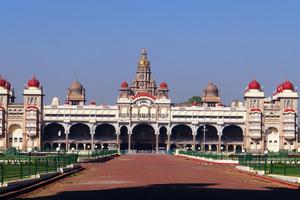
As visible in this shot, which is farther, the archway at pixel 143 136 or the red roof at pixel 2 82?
the archway at pixel 143 136

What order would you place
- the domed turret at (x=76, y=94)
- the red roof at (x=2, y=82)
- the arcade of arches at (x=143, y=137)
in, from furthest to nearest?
1. the domed turret at (x=76, y=94)
2. the red roof at (x=2, y=82)
3. the arcade of arches at (x=143, y=137)

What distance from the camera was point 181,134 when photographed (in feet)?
443

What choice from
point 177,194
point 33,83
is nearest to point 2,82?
point 33,83

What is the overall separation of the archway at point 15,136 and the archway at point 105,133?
13.7 m

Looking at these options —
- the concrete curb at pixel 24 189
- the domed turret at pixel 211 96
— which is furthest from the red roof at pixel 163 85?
the concrete curb at pixel 24 189

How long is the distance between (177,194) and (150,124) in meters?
108

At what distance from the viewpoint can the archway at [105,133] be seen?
132875mm

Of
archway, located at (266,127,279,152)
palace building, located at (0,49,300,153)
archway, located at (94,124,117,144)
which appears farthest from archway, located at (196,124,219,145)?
archway, located at (94,124,117,144)

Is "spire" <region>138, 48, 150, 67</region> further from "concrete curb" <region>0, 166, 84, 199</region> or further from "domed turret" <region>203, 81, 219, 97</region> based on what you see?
"concrete curb" <region>0, 166, 84, 199</region>

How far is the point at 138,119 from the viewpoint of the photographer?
429 feet

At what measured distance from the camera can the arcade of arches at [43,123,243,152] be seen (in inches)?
5138

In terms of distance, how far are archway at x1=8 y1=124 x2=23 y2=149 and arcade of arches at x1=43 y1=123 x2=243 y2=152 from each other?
14.9 feet

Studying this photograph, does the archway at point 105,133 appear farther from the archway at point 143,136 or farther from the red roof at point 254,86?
the red roof at point 254,86

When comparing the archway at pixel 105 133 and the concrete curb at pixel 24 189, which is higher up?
the archway at pixel 105 133
